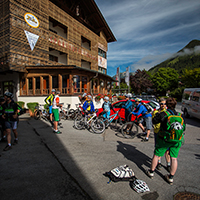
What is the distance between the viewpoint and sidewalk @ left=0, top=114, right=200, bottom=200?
264 centimetres

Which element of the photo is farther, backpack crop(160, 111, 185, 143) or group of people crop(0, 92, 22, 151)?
group of people crop(0, 92, 22, 151)

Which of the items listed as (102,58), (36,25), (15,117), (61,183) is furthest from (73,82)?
(102,58)

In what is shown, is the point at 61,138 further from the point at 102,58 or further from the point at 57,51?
the point at 102,58

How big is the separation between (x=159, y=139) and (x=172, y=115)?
23.2 inches

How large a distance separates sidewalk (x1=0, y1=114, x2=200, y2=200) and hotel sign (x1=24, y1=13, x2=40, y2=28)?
1328cm

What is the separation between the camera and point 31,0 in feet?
47.1

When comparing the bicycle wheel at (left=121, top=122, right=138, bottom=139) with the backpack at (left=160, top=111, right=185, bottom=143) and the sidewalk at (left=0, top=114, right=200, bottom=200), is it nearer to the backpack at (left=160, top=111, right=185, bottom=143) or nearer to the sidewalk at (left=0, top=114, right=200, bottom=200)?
the sidewalk at (left=0, top=114, right=200, bottom=200)

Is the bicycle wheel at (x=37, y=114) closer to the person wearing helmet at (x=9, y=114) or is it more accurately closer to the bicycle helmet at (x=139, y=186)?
the person wearing helmet at (x=9, y=114)

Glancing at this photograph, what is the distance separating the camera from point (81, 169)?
3.49 metres

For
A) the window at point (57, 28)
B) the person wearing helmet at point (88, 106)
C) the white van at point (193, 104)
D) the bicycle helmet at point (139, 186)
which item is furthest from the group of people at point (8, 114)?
the window at point (57, 28)

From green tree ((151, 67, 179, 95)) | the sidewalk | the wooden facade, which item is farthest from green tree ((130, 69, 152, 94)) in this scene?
the sidewalk

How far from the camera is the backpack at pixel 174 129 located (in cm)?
274

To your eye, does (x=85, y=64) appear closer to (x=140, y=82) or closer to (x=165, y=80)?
(x=140, y=82)

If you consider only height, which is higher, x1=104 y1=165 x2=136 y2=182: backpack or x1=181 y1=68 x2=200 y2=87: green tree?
x1=181 y1=68 x2=200 y2=87: green tree
